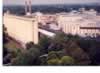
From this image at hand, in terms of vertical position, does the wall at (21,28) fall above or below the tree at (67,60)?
above

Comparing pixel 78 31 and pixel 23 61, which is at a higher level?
pixel 78 31

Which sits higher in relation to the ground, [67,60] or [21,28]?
[21,28]

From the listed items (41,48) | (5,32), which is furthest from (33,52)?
(5,32)

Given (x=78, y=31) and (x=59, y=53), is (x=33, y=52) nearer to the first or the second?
(x=59, y=53)

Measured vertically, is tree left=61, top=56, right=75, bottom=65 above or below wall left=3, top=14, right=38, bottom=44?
below
